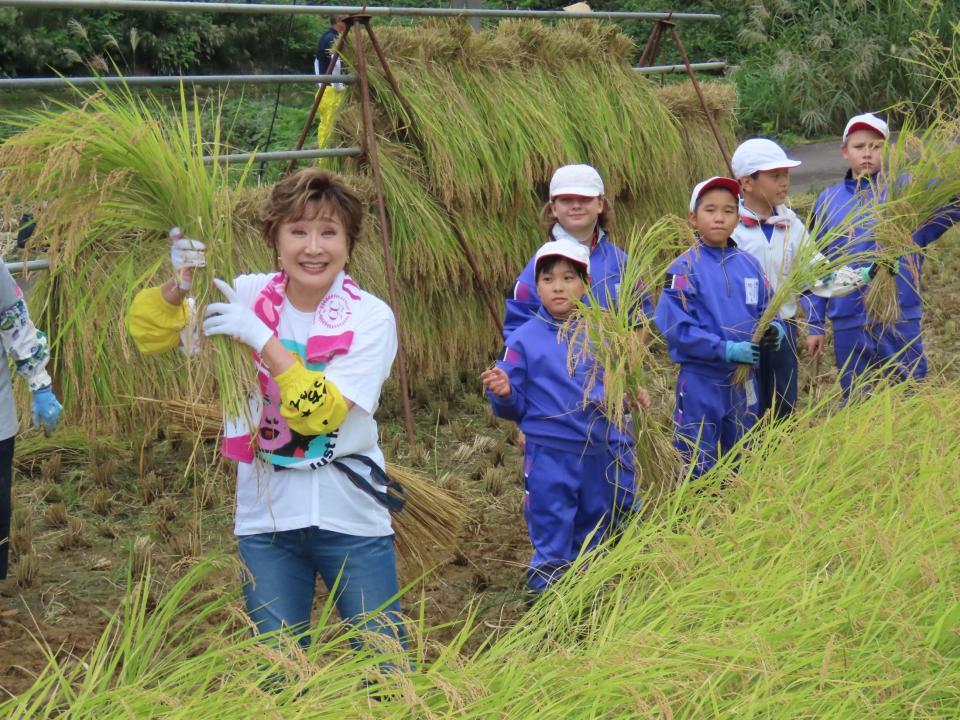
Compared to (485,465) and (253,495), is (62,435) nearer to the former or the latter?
(485,465)

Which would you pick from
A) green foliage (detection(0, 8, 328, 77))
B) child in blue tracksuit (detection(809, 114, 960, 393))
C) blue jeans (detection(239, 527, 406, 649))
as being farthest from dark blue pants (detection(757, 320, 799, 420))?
green foliage (detection(0, 8, 328, 77))

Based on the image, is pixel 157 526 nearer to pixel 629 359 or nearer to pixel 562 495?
pixel 562 495

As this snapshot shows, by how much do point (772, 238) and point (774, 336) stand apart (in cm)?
62

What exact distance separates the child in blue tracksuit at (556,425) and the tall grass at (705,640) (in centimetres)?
59

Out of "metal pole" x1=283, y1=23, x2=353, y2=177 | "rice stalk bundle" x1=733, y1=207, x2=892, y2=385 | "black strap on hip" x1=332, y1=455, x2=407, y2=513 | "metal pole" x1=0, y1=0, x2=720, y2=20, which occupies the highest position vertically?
"metal pole" x1=0, y1=0, x2=720, y2=20

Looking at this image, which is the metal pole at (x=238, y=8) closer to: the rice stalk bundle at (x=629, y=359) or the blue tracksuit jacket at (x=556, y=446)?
the blue tracksuit jacket at (x=556, y=446)

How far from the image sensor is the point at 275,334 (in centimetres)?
264

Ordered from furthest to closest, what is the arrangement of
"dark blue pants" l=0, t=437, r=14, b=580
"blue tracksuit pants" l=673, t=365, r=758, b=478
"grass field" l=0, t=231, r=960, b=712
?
"blue tracksuit pants" l=673, t=365, r=758, b=478 < "grass field" l=0, t=231, r=960, b=712 < "dark blue pants" l=0, t=437, r=14, b=580

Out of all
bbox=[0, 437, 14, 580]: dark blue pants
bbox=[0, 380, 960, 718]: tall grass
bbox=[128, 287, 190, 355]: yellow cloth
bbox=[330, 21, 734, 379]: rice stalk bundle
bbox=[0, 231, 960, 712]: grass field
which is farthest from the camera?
bbox=[330, 21, 734, 379]: rice stalk bundle

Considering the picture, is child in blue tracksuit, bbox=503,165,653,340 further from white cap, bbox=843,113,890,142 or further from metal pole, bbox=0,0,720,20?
white cap, bbox=843,113,890,142

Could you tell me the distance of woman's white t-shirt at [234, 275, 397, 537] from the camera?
8.47 feet

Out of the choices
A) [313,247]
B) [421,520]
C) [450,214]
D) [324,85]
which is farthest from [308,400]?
[450,214]

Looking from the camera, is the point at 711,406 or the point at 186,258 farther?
the point at 711,406

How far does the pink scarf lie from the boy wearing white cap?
1.78 metres
